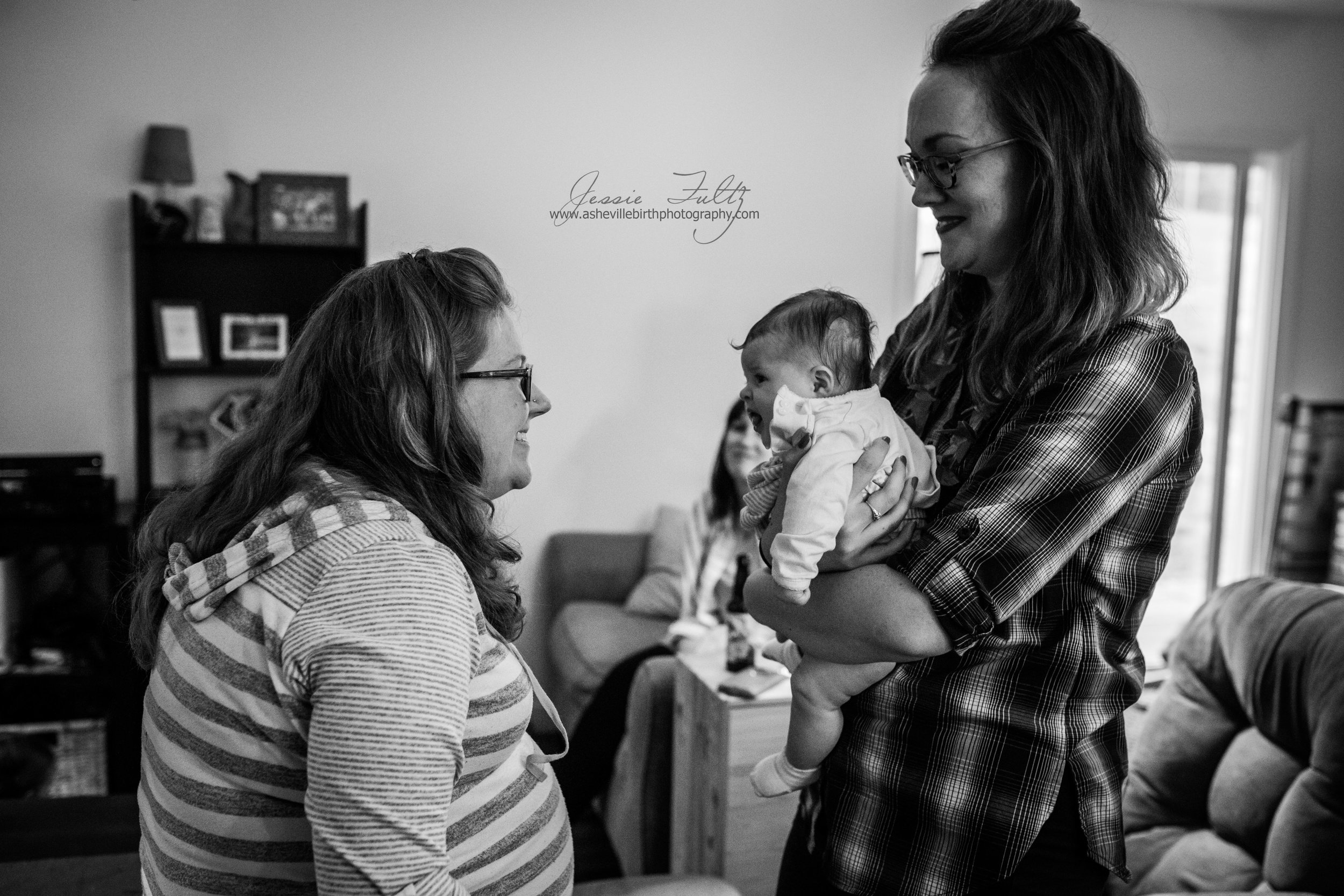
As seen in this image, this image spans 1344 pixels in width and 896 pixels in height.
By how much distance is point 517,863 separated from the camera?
40.7 inches

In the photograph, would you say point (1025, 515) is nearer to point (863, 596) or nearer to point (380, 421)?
point (863, 596)

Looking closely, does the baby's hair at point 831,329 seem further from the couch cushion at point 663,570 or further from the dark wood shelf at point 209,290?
the dark wood shelf at point 209,290

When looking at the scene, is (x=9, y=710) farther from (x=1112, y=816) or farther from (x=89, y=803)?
(x=1112, y=816)

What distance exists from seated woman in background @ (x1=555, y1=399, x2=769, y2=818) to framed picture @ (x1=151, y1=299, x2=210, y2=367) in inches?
54.3

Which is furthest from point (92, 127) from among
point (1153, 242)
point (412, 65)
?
point (1153, 242)

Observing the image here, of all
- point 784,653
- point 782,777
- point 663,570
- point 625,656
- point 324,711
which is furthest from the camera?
point 625,656

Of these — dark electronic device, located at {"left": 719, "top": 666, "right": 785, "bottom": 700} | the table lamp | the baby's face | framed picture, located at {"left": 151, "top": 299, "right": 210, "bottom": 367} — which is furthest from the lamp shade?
dark electronic device, located at {"left": 719, "top": 666, "right": 785, "bottom": 700}

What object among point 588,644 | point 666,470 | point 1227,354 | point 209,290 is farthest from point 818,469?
point 1227,354

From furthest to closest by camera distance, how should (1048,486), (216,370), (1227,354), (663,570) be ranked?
(1227,354) → (216,370) → (663,570) → (1048,486)

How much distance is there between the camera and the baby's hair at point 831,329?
3.93 feet

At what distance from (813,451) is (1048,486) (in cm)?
25

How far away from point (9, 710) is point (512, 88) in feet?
7.70

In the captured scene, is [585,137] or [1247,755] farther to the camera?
[1247,755]

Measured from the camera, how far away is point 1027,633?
3.27 ft
